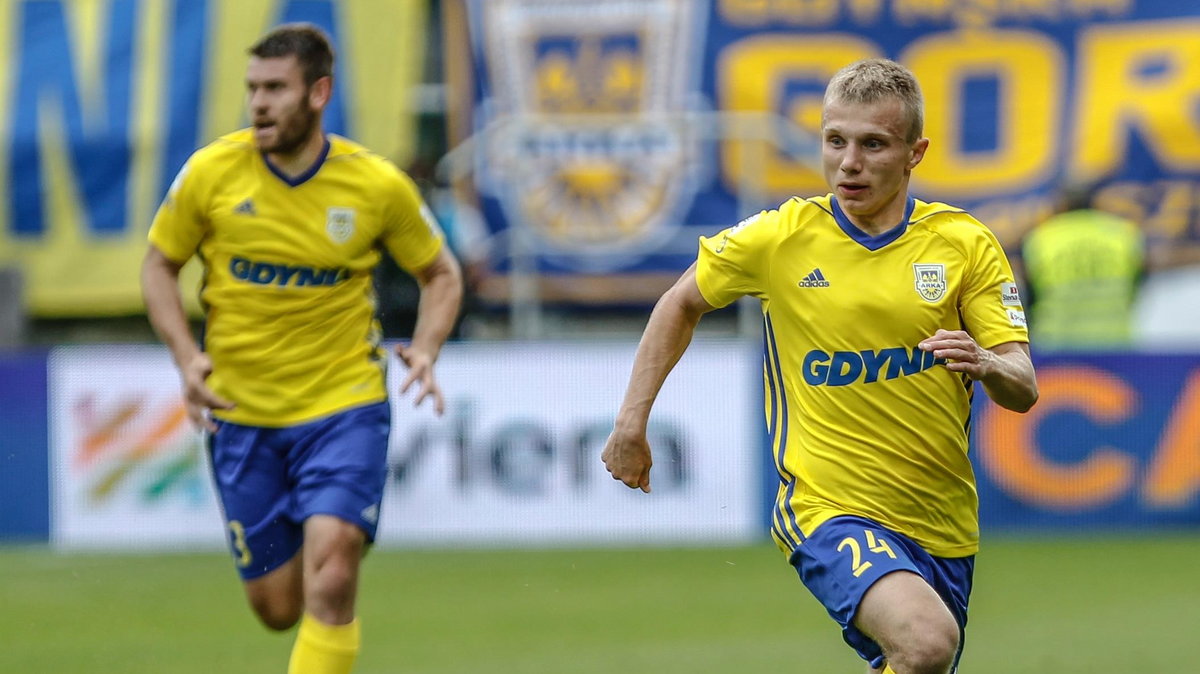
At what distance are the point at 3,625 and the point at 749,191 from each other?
7.28m

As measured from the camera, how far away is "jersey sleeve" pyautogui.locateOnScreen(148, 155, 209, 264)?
23.2 ft

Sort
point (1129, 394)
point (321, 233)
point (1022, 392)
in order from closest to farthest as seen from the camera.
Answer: point (1022, 392), point (321, 233), point (1129, 394)

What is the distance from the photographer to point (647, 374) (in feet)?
18.2

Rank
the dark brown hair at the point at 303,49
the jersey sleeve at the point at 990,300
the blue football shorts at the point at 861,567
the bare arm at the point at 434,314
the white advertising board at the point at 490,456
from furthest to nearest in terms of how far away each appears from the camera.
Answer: the white advertising board at the point at 490,456, the bare arm at the point at 434,314, the dark brown hair at the point at 303,49, the jersey sleeve at the point at 990,300, the blue football shorts at the point at 861,567

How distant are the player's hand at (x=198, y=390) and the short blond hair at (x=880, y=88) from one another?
241 centimetres

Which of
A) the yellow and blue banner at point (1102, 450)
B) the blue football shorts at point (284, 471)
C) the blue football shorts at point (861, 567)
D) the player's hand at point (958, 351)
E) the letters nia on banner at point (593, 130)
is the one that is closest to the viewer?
the player's hand at point (958, 351)

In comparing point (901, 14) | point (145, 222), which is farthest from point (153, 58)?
point (901, 14)

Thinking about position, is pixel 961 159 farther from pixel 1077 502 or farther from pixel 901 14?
pixel 1077 502

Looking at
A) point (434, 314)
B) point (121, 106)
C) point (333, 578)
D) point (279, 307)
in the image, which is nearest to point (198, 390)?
point (279, 307)

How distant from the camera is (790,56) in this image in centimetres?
1572

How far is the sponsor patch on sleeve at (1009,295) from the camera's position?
5504 millimetres

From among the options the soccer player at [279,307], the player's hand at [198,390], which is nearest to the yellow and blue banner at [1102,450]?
the soccer player at [279,307]

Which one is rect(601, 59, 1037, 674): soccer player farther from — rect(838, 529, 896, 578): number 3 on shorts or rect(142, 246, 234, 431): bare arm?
rect(142, 246, 234, 431): bare arm

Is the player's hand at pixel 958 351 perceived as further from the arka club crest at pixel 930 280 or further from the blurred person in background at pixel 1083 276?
the blurred person in background at pixel 1083 276
